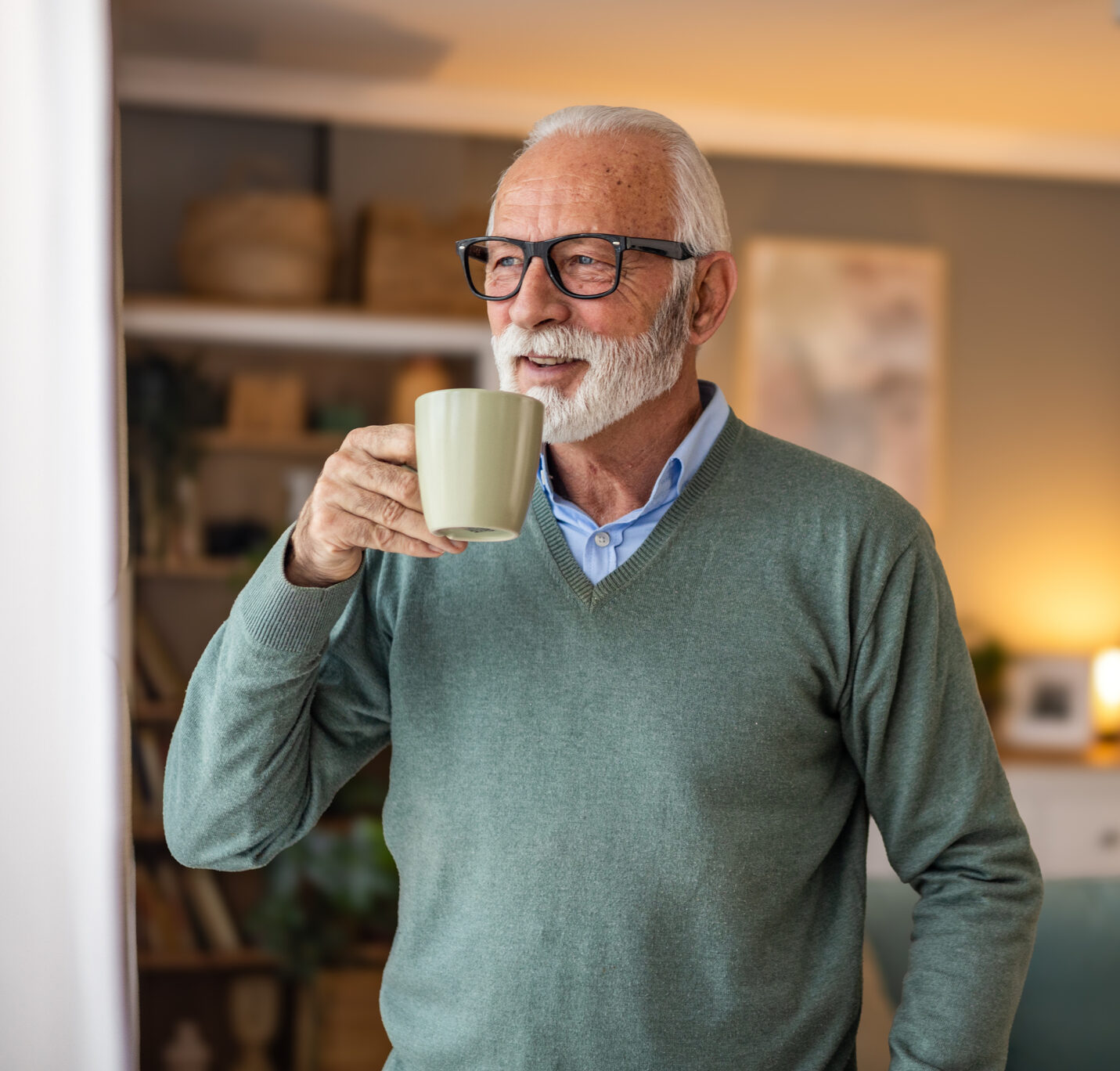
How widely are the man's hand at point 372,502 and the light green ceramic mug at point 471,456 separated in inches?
2.4

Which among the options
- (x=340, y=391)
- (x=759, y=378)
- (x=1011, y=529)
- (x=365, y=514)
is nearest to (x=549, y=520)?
(x=365, y=514)

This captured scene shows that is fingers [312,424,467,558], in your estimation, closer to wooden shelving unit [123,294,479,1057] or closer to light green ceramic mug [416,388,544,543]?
light green ceramic mug [416,388,544,543]

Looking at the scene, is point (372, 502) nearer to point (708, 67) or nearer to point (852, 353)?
point (708, 67)

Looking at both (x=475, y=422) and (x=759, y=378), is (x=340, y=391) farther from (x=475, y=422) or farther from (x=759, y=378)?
(x=475, y=422)

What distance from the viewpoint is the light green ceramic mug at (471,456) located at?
2.74 feet

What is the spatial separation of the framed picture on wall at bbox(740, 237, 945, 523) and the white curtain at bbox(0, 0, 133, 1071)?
111 inches

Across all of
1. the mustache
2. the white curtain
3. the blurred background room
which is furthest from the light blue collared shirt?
the blurred background room

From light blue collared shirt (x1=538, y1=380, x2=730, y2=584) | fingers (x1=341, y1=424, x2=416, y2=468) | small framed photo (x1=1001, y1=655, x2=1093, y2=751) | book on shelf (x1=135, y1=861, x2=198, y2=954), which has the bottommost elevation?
book on shelf (x1=135, y1=861, x2=198, y2=954)

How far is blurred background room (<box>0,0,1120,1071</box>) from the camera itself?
9.89 feet

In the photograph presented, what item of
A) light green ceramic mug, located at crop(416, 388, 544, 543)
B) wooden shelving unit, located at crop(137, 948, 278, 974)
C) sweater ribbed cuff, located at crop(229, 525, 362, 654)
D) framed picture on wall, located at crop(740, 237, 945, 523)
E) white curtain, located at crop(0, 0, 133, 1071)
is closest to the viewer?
light green ceramic mug, located at crop(416, 388, 544, 543)

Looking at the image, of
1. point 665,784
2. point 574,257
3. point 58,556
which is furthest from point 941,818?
point 58,556

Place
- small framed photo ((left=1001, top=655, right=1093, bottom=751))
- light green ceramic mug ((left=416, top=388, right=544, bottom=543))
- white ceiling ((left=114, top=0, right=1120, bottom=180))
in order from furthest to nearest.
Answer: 1. small framed photo ((left=1001, top=655, right=1093, bottom=751))
2. white ceiling ((left=114, top=0, right=1120, bottom=180))
3. light green ceramic mug ((left=416, top=388, right=544, bottom=543))

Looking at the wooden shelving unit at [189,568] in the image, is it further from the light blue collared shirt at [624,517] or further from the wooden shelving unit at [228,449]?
the light blue collared shirt at [624,517]

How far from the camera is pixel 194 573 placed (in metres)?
3.14
